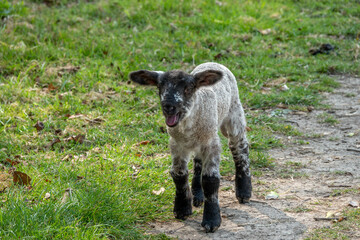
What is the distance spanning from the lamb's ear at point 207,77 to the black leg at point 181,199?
105 cm

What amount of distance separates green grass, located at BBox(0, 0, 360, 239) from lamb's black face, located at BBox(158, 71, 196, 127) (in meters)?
1.10

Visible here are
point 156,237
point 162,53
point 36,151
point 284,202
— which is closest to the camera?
point 156,237

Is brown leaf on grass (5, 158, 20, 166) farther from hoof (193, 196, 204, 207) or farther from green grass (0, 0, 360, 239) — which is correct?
hoof (193, 196, 204, 207)

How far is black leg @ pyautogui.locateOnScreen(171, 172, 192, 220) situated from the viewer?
564 cm

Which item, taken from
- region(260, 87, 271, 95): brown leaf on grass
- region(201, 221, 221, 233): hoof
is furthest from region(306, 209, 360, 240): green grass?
region(260, 87, 271, 95): brown leaf on grass

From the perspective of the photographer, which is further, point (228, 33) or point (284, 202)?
point (228, 33)

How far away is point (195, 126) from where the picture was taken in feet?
17.8

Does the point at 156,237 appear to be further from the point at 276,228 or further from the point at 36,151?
the point at 36,151

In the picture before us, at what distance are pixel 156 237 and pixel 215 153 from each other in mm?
1130

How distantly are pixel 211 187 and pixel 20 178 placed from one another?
83.9 inches

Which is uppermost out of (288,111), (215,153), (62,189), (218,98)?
(218,98)

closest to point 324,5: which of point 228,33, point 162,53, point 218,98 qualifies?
point 228,33

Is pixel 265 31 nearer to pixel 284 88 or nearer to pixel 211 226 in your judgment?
pixel 284 88

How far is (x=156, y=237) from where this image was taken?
507 cm
